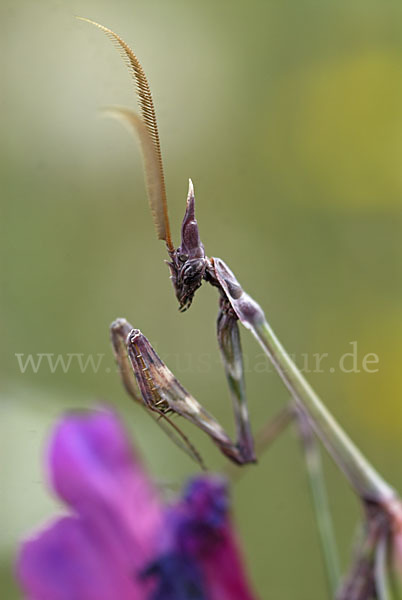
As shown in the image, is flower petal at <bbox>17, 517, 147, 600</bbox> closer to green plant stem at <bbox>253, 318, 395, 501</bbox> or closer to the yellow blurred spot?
green plant stem at <bbox>253, 318, 395, 501</bbox>

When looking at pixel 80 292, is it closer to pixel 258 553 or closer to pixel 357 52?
pixel 258 553

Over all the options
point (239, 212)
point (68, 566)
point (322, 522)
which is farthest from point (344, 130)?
point (68, 566)

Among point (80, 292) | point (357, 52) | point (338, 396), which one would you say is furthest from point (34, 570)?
point (357, 52)

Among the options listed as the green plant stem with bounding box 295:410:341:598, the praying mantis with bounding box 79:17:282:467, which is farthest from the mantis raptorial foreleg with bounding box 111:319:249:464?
the green plant stem with bounding box 295:410:341:598

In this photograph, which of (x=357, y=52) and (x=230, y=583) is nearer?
(x=230, y=583)

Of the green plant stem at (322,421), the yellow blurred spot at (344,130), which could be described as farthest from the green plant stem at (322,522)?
the yellow blurred spot at (344,130)

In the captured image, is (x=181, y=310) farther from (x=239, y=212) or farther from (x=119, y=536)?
(x=239, y=212)

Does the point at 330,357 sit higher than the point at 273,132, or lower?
lower
